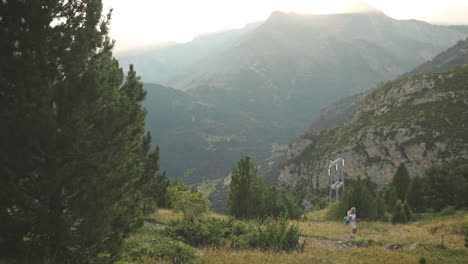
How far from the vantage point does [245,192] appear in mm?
23250

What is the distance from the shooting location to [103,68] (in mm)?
7277

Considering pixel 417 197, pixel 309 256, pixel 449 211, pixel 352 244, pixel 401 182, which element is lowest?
pixel 449 211

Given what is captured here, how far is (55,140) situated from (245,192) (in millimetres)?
17928

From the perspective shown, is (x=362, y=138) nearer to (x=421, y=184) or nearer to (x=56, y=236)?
(x=421, y=184)

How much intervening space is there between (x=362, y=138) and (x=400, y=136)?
14.7m

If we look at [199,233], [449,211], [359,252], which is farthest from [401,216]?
[199,233]

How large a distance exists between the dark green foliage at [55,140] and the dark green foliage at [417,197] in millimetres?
31936

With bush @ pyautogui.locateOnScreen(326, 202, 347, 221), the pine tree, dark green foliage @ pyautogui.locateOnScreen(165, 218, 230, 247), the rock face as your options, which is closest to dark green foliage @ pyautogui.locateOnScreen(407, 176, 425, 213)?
bush @ pyautogui.locateOnScreen(326, 202, 347, 221)

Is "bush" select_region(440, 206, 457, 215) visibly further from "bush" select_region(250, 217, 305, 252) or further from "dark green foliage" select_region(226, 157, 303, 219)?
"bush" select_region(250, 217, 305, 252)

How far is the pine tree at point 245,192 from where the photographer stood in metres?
23.0

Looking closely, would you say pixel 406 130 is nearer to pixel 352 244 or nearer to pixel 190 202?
pixel 352 244

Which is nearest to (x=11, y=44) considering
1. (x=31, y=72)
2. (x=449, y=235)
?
(x=31, y=72)

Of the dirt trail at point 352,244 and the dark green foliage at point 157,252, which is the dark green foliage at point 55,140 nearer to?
the dark green foliage at point 157,252

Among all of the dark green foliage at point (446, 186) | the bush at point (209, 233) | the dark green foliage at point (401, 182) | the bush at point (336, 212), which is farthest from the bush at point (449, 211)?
the bush at point (209, 233)
